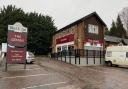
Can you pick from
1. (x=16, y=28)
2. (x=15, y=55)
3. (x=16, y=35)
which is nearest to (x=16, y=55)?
(x=15, y=55)

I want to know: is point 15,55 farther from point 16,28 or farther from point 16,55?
point 16,28

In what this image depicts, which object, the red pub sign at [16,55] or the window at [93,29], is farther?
the window at [93,29]

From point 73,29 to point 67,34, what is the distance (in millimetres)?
2849

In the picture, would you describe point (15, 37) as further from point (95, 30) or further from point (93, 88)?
point (95, 30)

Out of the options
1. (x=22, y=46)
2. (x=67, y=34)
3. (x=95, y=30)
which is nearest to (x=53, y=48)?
(x=67, y=34)

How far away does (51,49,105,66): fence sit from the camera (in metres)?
38.4

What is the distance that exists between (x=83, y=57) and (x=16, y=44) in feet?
46.9

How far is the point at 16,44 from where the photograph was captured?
2675cm

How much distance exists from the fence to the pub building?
5.59 metres

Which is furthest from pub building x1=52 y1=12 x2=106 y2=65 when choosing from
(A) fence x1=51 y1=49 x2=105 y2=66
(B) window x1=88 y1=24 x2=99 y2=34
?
(A) fence x1=51 y1=49 x2=105 y2=66

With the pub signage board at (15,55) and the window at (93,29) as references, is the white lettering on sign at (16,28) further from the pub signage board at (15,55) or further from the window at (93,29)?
the window at (93,29)

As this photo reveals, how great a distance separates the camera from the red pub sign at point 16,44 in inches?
1035

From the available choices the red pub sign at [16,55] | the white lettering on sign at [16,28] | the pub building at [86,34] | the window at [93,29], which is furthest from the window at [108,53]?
the white lettering on sign at [16,28]

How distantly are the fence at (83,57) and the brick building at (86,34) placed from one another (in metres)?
6.13
